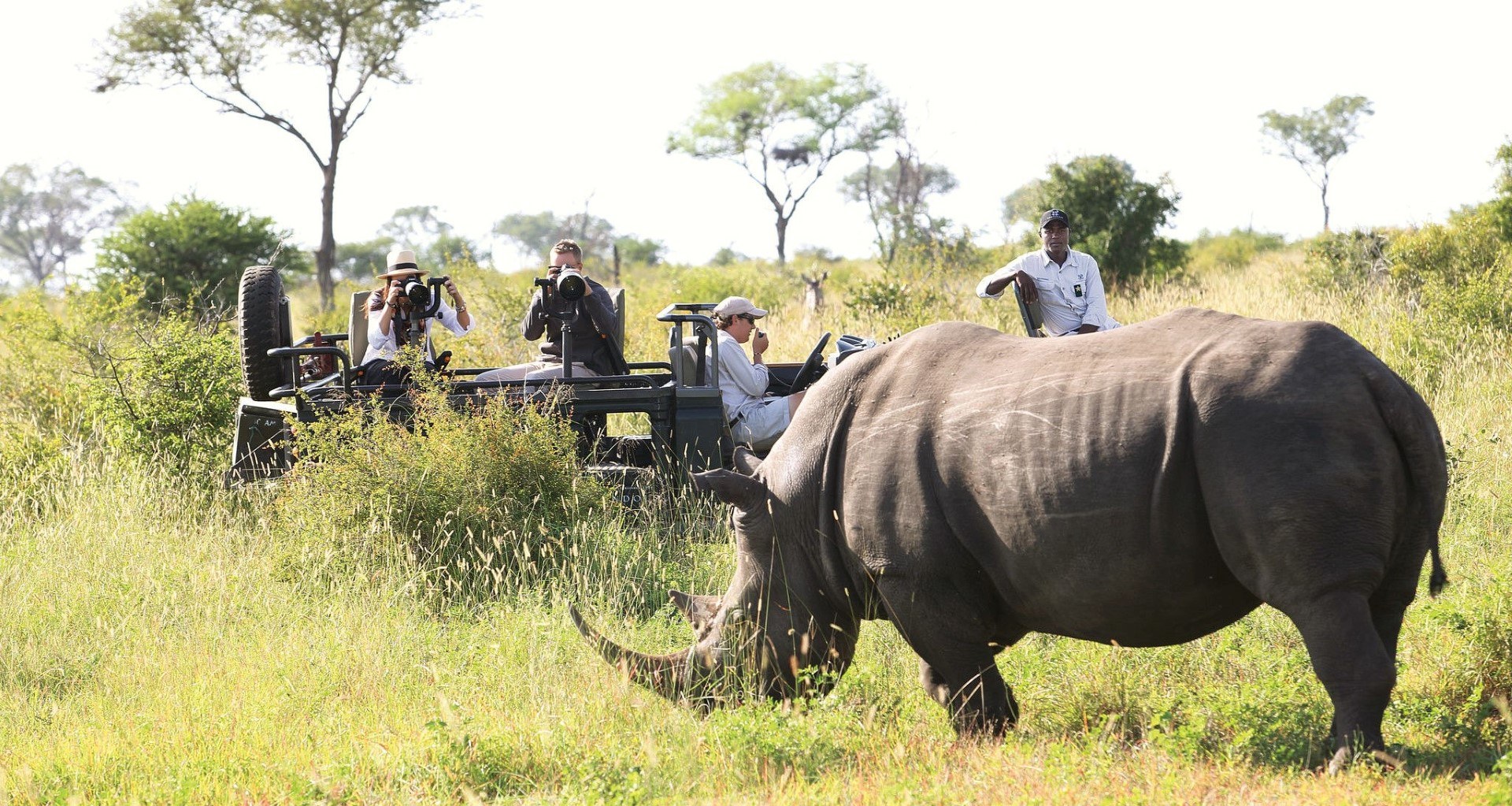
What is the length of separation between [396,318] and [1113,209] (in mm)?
13146

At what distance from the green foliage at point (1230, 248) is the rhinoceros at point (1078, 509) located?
63.5 ft

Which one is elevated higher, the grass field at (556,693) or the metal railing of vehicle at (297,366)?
the metal railing of vehicle at (297,366)

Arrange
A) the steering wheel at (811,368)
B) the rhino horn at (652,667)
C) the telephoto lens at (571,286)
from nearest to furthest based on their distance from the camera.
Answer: the rhino horn at (652,667)
the telephoto lens at (571,286)
the steering wheel at (811,368)

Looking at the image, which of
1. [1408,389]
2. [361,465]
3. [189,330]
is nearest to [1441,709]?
[1408,389]

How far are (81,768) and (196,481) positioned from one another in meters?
5.13

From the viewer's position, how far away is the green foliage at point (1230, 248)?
2777 cm

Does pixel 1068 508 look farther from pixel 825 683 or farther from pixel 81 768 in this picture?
pixel 81 768

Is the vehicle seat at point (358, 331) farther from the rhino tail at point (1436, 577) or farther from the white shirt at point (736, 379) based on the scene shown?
the rhino tail at point (1436, 577)

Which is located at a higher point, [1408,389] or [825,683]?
[1408,389]

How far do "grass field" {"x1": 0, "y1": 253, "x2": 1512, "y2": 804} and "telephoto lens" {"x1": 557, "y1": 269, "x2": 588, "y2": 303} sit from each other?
1.20 m

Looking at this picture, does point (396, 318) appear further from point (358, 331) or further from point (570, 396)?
point (570, 396)

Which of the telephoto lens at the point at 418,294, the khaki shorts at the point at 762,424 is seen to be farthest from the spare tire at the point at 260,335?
the khaki shorts at the point at 762,424

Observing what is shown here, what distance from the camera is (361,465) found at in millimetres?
7594

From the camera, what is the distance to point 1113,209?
64.1ft
